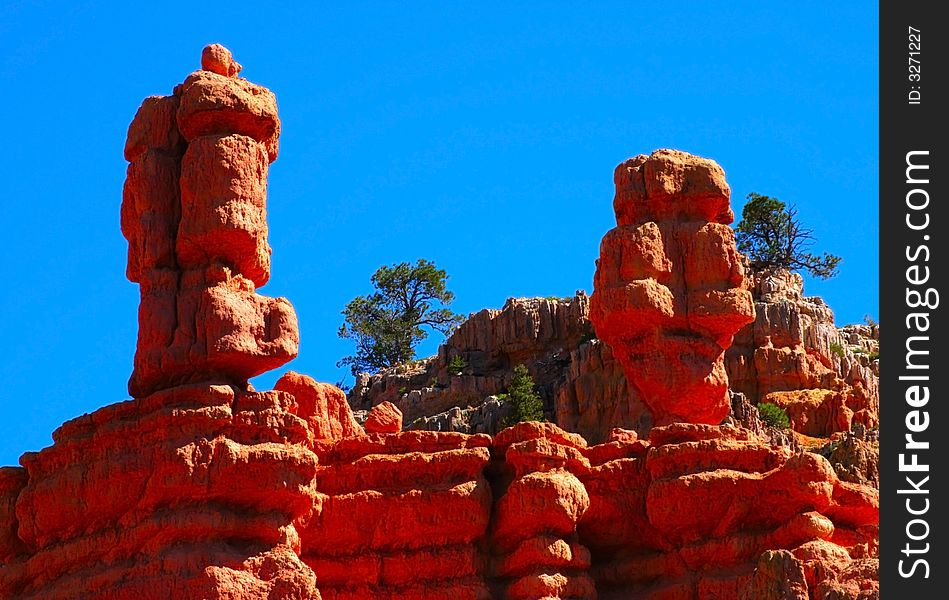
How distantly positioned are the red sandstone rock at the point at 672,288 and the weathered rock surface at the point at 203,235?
34.6ft

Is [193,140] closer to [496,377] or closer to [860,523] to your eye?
[860,523]

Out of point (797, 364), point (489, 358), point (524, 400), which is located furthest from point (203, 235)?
point (489, 358)

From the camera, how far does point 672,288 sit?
5650 cm

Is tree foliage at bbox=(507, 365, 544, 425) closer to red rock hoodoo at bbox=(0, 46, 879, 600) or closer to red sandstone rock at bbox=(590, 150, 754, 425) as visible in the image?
red sandstone rock at bbox=(590, 150, 754, 425)

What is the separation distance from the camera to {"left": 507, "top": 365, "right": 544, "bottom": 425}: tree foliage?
80.1 meters

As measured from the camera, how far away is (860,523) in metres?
50.1

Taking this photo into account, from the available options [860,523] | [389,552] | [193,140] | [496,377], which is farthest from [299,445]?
[496,377]

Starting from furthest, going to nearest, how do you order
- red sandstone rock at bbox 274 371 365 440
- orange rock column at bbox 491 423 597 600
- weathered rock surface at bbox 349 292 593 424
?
weathered rock surface at bbox 349 292 593 424, red sandstone rock at bbox 274 371 365 440, orange rock column at bbox 491 423 597 600

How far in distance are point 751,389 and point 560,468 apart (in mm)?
29725

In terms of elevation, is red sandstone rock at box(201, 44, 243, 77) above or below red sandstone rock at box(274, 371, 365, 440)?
above

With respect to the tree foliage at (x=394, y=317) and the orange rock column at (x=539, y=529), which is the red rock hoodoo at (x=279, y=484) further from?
the tree foliage at (x=394, y=317)

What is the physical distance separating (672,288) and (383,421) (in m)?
7.86

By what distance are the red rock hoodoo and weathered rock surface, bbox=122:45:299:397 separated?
46 mm

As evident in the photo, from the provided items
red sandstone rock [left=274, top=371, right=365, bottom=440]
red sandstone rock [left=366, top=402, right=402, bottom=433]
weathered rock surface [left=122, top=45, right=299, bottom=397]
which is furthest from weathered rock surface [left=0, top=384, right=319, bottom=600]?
red sandstone rock [left=366, top=402, right=402, bottom=433]
